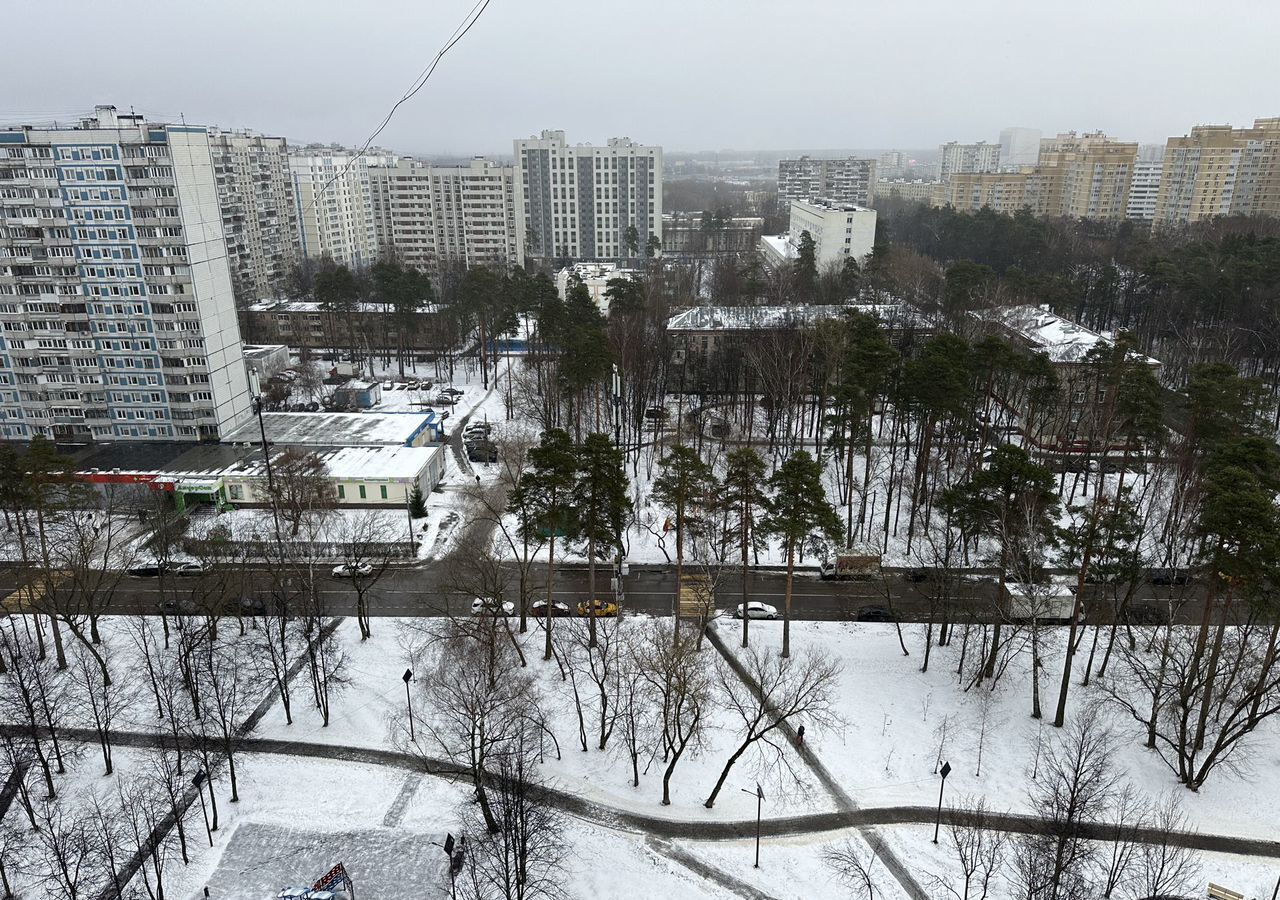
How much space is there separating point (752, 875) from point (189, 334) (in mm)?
38533

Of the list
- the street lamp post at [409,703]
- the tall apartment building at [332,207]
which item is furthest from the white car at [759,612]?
the tall apartment building at [332,207]

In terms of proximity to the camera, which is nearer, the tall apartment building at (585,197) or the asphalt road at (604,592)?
the asphalt road at (604,592)

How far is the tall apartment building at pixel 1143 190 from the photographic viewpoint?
118 meters

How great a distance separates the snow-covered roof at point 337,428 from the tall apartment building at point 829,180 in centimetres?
12466

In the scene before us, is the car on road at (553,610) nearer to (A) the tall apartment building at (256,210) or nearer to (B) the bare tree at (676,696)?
(B) the bare tree at (676,696)

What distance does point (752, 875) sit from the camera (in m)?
18.0

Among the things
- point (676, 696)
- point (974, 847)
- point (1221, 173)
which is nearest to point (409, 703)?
point (676, 696)

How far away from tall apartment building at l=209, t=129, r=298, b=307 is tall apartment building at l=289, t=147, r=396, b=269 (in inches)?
60.3

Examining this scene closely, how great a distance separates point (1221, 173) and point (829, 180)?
67.2 meters

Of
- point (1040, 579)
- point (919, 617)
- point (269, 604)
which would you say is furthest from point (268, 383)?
point (1040, 579)

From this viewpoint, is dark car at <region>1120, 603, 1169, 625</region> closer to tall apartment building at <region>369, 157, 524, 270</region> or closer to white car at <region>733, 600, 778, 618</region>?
white car at <region>733, 600, 778, 618</region>

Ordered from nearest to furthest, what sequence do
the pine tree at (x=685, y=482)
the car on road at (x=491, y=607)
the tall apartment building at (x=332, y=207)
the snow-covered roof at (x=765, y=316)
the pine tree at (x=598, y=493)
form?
1. the car on road at (x=491, y=607)
2. the pine tree at (x=598, y=493)
3. the pine tree at (x=685, y=482)
4. the snow-covered roof at (x=765, y=316)
5. the tall apartment building at (x=332, y=207)

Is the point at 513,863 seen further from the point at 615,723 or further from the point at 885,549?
the point at 885,549

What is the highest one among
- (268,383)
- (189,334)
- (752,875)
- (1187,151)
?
(1187,151)
